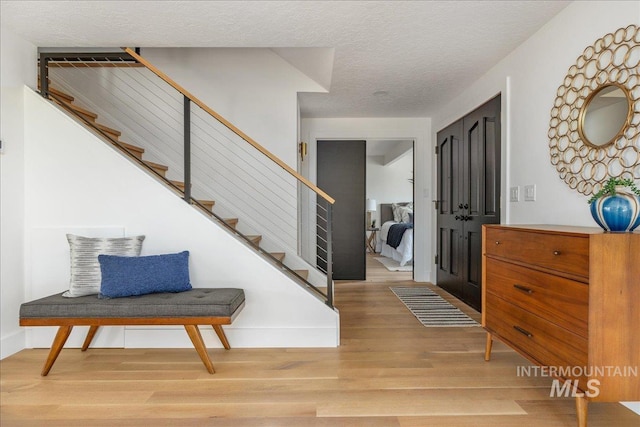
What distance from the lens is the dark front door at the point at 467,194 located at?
3.35 meters

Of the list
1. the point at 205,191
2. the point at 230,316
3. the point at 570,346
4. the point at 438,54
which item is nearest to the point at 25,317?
the point at 230,316

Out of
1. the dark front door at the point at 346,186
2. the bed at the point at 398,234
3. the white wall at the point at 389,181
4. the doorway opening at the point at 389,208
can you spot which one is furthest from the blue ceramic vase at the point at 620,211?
the white wall at the point at 389,181

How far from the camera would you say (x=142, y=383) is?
6.96 feet

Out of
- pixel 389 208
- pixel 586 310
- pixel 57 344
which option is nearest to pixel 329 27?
pixel 586 310

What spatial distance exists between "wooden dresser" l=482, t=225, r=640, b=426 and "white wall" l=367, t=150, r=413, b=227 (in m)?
7.42

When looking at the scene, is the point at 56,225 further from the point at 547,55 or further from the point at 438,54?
the point at 547,55

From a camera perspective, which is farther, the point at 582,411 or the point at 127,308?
the point at 127,308

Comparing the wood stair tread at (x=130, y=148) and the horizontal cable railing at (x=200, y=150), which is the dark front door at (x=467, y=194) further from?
the wood stair tread at (x=130, y=148)

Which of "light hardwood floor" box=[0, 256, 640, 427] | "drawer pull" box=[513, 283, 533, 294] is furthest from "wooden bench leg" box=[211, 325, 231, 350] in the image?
"drawer pull" box=[513, 283, 533, 294]

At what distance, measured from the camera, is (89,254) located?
248cm

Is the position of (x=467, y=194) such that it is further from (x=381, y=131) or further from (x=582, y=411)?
(x=582, y=411)

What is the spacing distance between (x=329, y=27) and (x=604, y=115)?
174cm

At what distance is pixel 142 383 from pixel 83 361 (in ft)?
2.04

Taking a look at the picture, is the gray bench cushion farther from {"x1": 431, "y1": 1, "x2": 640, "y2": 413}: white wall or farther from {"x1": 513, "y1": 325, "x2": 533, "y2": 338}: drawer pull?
{"x1": 431, "y1": 1, "x2": 640, "y2": 413}: white wall
